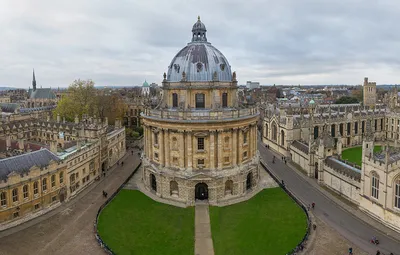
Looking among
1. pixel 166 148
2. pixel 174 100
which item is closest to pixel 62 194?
pixel 166 148

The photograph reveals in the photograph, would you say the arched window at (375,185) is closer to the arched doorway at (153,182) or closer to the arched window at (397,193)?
the arched window at (397,193)

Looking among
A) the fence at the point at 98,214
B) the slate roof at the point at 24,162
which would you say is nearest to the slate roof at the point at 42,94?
the fence at the point at 98,214

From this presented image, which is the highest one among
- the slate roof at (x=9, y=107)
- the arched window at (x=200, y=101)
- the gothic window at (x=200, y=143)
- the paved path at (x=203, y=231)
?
the arched window at (x=200, y=101)

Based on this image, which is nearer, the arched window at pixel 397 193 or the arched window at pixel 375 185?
the arched window at pixel 397 193

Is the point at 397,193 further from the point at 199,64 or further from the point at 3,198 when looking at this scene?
the point at 3,198

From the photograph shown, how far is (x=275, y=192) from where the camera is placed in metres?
48.8

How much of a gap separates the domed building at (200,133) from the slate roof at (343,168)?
38.9ft

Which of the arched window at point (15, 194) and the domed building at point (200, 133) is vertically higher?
→ the domed building at point (200, 133)

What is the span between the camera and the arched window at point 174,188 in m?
47.3

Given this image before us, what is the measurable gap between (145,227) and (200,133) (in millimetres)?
14134

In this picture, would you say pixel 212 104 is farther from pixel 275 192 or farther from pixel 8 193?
pixel 8 193

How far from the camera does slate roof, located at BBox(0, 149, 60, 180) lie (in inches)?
1574

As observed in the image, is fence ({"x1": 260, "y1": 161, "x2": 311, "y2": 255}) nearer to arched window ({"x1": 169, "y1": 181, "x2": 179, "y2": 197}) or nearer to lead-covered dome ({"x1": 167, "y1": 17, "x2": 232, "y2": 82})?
arched window ({"x1": 169, "y1": 181, "x2": 179, "y2": 197})

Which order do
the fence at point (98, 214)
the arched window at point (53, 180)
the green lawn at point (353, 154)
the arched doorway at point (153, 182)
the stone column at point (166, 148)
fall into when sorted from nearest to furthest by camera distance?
the fence at point (98, 214)
the arched window at point (53, 180)
the stone column at point (166, 148)
the arched doorway at point (153, 182)
the green lawn at point (353, 154)
